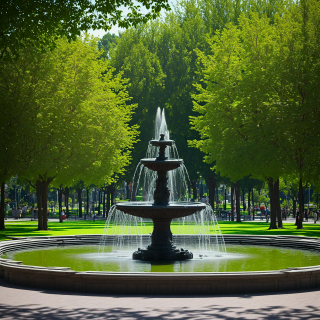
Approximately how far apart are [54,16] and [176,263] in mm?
8934

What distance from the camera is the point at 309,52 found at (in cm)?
3098

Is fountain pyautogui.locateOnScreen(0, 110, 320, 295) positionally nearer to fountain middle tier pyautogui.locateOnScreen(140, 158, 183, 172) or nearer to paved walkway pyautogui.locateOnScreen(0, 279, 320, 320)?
fountain middle tier pyautogui.locateOnScreen(140, 158, 183, 172)

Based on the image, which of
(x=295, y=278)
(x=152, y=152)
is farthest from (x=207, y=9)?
(x=295, y=278)

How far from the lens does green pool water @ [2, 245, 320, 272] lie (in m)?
14.6

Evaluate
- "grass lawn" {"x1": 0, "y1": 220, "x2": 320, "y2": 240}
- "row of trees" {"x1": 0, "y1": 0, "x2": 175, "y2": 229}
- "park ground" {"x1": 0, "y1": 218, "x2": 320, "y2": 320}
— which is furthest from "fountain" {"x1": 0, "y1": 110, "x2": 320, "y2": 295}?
"row of trees" {"x1": 0, "y1": 0, "x2": 175, "y2": 229}

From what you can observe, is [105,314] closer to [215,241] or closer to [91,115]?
[215,241]

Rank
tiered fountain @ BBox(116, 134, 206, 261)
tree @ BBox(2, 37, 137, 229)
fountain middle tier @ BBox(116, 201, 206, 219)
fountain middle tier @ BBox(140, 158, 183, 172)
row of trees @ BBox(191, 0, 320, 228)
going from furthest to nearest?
row of trees @ BBox(191, 0, 320, 228) → tree @ BBox(2, 37, 137, 229) → fountain middle tier @ BBox(140, 158, 183, 172) → tiered fountain @ BBox(116, 134, 206, 261) → fountain middle tier @ BBox(116, 201, 206, 219)

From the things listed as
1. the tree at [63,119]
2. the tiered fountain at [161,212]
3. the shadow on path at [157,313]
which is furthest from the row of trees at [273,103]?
the shadow on path at [157,313]

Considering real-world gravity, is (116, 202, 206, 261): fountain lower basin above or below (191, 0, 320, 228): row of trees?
below

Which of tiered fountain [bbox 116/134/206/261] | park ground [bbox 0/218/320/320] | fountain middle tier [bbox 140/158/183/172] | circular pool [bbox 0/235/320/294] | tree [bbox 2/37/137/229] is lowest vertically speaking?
park ground [bbox 0/218/320/320]

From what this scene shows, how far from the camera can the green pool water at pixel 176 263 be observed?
14591mm

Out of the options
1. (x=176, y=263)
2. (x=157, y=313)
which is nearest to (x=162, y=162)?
(x=176, y=263)

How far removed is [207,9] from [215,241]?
32.9m

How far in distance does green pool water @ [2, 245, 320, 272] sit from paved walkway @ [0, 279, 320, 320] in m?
3.25
